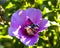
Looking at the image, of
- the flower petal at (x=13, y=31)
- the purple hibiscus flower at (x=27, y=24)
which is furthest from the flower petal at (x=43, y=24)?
the flower petal at (x=13, y=31)

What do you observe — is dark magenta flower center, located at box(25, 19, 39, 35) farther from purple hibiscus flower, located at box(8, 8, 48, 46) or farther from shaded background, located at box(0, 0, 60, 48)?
shaded background, located at box(0, 0, 60, 48)

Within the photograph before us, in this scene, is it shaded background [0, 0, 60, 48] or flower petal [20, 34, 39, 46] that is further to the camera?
shaded background [0, 0, 60, 48]

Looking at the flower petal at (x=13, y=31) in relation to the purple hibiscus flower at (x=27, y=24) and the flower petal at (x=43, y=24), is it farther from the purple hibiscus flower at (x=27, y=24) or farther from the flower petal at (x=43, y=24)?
the flower petal at (x=43, y=24)

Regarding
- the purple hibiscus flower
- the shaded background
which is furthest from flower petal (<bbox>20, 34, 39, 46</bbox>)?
the shaded background

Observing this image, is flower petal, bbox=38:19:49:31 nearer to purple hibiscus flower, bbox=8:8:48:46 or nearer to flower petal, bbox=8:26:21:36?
purple hibiscus flower, bbox=8:8:48:46

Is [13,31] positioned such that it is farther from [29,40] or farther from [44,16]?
[44,16]

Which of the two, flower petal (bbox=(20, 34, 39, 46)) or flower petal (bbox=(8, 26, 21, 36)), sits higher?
flower petal (bbox=(8, 26, 21, 36))

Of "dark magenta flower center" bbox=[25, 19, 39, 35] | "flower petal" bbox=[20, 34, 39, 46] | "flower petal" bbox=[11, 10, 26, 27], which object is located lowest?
"flower petal" bbox=[20, 34, 39, 46]
